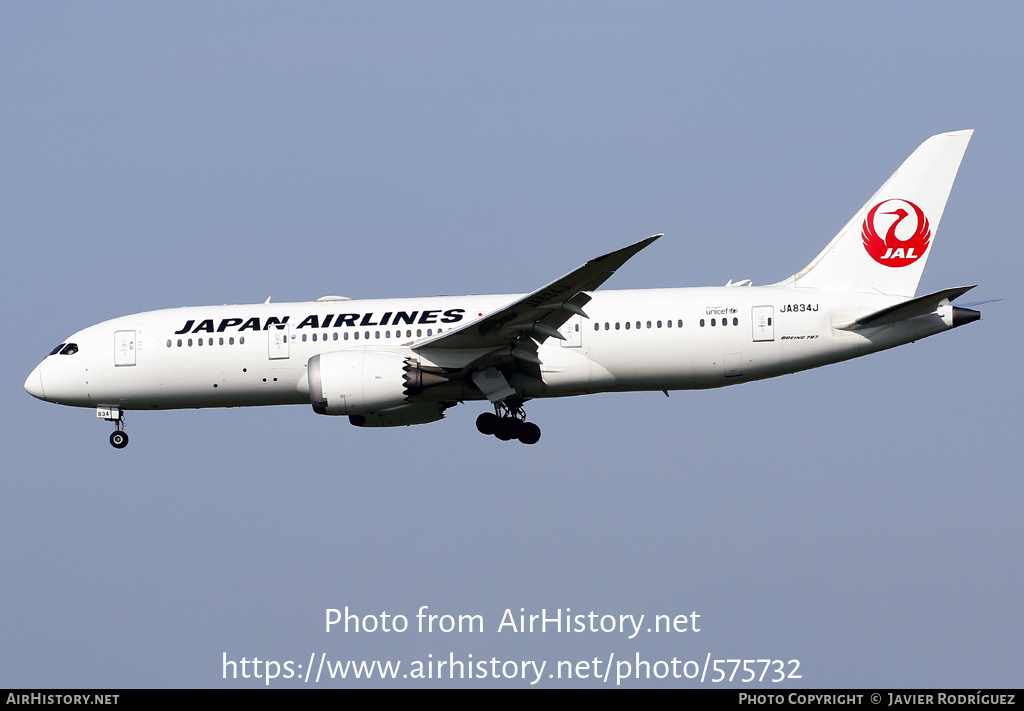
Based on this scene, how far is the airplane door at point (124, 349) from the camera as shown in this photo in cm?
3156

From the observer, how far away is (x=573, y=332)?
97.8 ft

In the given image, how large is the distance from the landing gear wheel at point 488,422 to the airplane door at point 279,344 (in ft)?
15.1

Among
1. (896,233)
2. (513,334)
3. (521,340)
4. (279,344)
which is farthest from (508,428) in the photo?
(896,233)

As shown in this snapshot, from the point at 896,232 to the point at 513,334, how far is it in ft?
30.5

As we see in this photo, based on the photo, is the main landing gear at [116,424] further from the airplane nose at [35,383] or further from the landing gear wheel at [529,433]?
the landing gear wheel at [529,433]

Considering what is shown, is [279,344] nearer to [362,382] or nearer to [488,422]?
[362,382]

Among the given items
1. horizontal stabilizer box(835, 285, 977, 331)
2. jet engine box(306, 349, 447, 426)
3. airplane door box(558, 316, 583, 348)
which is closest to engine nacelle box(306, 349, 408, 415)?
jet engine box(306, 349, 447, 426)

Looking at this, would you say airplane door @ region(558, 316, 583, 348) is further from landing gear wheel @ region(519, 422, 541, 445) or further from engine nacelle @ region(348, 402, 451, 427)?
engine nacelle @ region(348, 402, 451, 427)

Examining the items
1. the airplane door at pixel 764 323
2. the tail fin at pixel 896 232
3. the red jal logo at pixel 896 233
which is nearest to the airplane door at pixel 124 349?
the airplane door at pixel 764 323

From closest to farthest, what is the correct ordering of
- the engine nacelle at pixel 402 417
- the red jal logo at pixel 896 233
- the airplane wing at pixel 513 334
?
the airplane wing at pixel 513 334, the red jal logo at pixel 896 233, the engine nacelle at pixel 402 417

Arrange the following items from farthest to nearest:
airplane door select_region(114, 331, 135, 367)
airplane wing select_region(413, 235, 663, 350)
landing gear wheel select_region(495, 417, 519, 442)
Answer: airplane door select_region(114, 331, 135, 367)
landing gear wheel select_region(495, 417, 519, 442)
airplane wing select_region(413, 235, 663, 350)

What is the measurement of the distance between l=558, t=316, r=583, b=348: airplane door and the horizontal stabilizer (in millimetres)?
5598

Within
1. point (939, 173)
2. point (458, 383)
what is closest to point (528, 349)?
point (458, 383)

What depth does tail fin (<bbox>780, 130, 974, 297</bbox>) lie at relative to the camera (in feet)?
100
